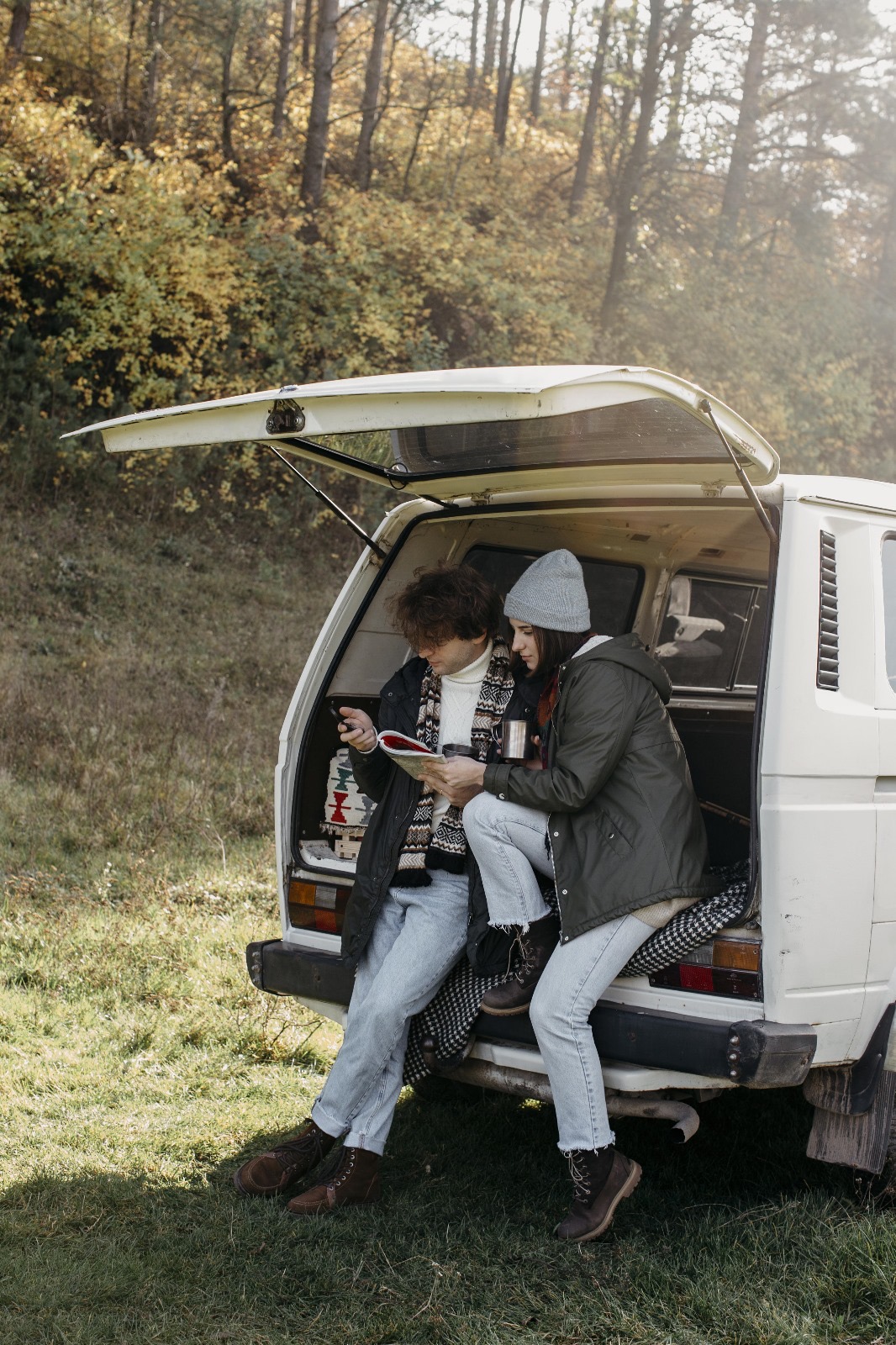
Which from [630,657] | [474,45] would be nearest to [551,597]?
[630,657]

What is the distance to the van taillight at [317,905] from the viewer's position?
400 cm

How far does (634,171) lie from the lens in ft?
60.4

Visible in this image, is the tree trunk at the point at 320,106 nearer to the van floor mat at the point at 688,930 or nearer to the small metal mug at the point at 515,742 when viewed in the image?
the small metal mug at the point at 515,742

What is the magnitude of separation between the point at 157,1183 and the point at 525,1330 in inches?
52.7

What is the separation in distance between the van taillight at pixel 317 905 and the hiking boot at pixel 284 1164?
2.01 ft

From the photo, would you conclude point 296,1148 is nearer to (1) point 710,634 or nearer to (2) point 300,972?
(2) point 300,972

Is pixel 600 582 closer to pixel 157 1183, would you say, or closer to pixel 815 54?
pixel 157 1183

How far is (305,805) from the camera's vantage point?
168 inches

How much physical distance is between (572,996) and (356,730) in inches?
41.6

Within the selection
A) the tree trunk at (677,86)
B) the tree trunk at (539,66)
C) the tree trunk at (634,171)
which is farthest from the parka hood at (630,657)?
the tree trunk at (539,66)

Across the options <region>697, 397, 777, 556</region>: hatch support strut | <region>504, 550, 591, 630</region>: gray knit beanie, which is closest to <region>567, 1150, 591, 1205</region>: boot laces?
<region>504, 550, 591, 630</region>: gray knit beanie

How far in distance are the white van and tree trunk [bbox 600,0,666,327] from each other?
15652mm

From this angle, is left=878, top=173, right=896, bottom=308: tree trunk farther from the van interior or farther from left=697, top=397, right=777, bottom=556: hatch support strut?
left=697, top=397, right=777, bottom=556: hatch support strut

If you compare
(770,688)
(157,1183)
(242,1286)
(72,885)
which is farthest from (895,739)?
(72,885)
